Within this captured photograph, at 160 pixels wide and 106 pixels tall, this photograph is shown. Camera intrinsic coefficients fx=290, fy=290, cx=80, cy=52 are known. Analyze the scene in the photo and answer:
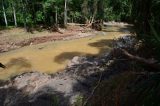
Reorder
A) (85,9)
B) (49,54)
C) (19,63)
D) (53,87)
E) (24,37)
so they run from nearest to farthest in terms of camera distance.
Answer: (53,87)
(19,63)
(49,54)
(24,37)
(85,9)

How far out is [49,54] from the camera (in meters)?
20.9

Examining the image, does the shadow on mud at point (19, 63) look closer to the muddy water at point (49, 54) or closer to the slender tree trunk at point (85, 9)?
the muddy water at point (49, 54)

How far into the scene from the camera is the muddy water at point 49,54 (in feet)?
58.0

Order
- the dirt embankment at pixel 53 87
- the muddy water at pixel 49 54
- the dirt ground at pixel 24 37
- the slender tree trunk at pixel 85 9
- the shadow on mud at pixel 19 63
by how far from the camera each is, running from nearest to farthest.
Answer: the dirt embankment at pixel 53 87
the muddy water at pixel 49 54
the shadow on mud at pixel 19 63
the dirt ground at pixel 24 37
the slender tree trunk at pixel 85 9

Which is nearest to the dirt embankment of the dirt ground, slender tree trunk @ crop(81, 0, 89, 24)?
the dirt ground

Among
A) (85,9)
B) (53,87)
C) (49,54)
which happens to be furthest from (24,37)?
(53,87)

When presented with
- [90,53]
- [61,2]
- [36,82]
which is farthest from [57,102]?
[61,2]

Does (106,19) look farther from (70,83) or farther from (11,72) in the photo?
(70,83)

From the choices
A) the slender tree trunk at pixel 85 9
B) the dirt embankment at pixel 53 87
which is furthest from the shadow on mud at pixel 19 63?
the slender tree trunk at pixel 85 9

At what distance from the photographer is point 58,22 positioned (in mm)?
34281

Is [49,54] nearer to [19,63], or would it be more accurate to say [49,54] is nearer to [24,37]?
[19,63]

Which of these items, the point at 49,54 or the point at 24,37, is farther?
the point at 24,37

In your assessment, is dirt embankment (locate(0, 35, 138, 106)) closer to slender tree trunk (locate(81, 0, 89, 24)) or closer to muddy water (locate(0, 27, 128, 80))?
muddy water (locate(0, 27, 128, 80))

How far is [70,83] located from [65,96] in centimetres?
136
